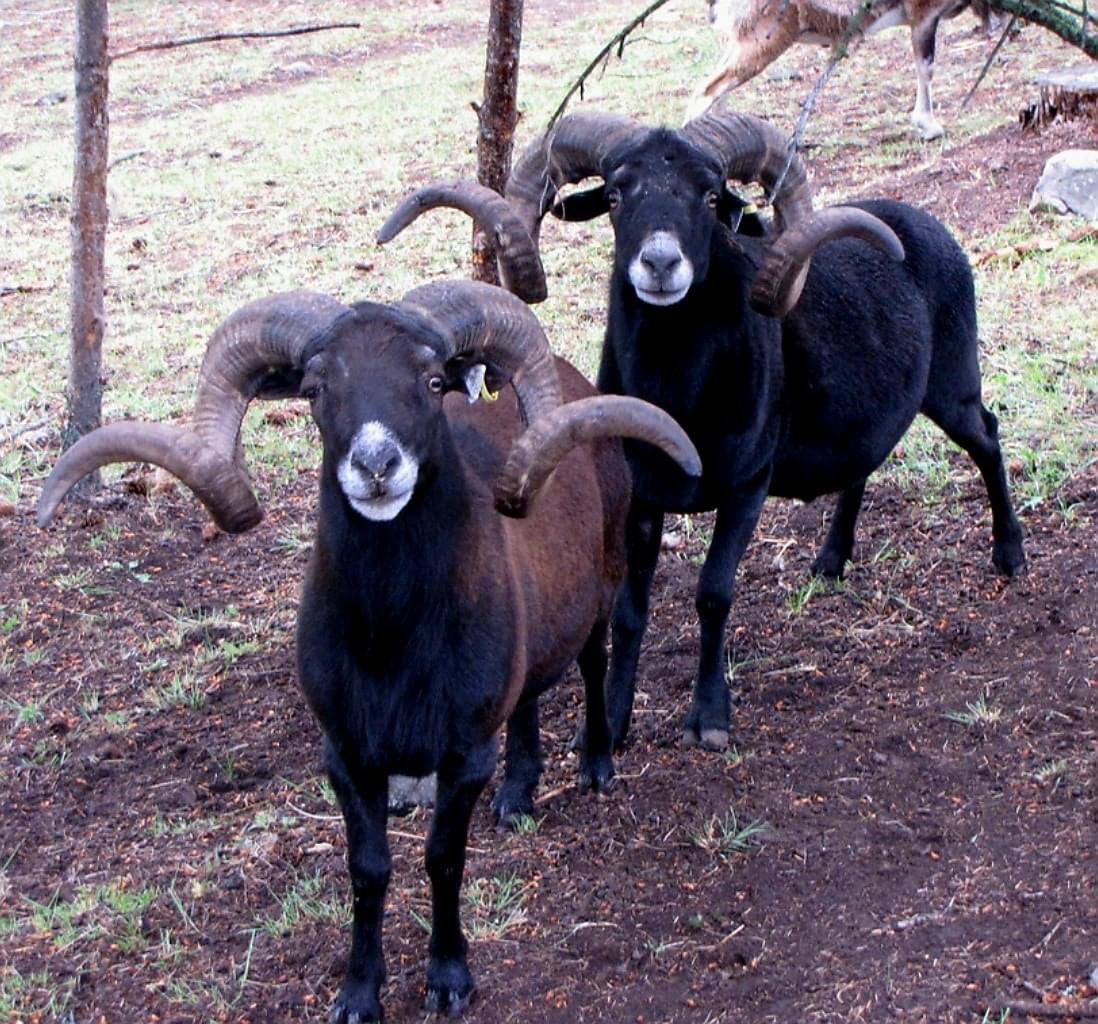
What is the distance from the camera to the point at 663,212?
5.57 m

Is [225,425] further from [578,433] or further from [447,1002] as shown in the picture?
[447,1002]

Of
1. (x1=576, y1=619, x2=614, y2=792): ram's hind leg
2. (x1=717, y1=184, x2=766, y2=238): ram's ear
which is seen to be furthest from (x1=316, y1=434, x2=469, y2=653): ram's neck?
(x1=717, y1=184, x2=766, y2=238): ram's ear

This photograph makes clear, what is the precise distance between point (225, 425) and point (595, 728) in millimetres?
1939

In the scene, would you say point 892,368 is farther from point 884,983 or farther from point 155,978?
point 155,978

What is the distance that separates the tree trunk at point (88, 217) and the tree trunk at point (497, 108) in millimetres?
1856

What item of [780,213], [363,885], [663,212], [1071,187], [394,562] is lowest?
[1071,187]

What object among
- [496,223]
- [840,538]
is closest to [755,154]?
[496,223]

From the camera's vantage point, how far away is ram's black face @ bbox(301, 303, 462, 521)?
3.85m

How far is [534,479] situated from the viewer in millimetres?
4133

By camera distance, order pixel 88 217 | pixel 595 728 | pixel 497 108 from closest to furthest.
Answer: pixel 595 728 → pixel 497 108 → pixel 88 217

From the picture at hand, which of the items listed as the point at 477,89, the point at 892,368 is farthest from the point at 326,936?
the point at 477,89

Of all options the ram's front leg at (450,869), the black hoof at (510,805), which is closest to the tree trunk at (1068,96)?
the black hoof at (510,805)

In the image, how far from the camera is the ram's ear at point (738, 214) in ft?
19.3

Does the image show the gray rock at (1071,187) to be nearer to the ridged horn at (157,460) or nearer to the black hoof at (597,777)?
the black hoof at (597,777)
